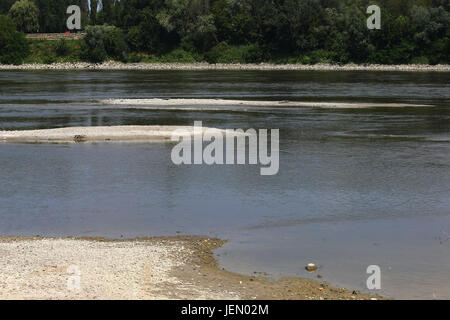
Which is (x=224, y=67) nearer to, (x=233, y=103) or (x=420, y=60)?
(x=420, y=60)

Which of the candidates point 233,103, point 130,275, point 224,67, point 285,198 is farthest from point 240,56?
point 130,275

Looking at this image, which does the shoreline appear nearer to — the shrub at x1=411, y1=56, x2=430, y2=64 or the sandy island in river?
the shrub at x1=411, y1=56, x2=430, y2=64

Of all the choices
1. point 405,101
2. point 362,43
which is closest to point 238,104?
point 405,101

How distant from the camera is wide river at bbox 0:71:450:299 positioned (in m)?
23.6

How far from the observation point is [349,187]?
1394 inches

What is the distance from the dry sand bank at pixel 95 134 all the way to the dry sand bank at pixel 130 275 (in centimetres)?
2854

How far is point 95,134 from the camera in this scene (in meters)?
54.4

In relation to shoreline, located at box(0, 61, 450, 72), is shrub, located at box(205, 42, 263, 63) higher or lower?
higher

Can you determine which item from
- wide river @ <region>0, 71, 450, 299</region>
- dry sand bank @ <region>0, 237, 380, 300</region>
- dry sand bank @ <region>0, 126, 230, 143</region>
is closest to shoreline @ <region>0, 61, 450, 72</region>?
wide river @ <region>0, 71, 450, 299</region>

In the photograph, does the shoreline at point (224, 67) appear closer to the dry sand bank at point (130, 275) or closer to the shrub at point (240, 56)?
the shrub at point (240, 56)

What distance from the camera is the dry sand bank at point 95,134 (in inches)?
2085

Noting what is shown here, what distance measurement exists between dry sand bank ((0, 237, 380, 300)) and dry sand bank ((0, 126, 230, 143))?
28538mm
